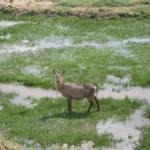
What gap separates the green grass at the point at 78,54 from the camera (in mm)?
25094

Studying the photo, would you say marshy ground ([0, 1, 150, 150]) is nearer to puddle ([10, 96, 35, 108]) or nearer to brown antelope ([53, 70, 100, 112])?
puddle ([10, 96, 35, 108])

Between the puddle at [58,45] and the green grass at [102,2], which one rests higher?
the green grass at [102,2]

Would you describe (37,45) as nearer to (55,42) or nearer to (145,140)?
(55,42)

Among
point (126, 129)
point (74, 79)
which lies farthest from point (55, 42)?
point (126, 129)

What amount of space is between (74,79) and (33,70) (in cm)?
283

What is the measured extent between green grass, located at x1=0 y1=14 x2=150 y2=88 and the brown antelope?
3163 mm

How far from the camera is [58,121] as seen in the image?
2005 cm

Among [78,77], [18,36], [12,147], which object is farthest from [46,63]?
[12,147]

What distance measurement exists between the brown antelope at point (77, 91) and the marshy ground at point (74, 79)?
0.51m

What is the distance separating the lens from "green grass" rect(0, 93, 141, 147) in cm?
1883

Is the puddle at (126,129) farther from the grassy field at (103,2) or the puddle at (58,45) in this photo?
the grassy field at (103,2)

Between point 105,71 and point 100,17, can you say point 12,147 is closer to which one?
point 105,71

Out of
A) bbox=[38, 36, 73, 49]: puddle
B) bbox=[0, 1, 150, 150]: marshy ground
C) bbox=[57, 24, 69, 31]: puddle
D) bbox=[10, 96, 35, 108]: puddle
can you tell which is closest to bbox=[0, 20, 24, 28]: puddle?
bbox=[0, 1, 150, 150]: marshy ground

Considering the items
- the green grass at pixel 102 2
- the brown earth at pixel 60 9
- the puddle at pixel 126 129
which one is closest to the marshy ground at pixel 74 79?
the puddle at pixel 126 129
